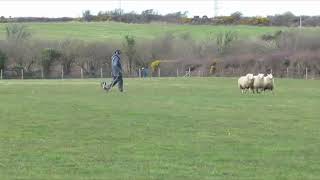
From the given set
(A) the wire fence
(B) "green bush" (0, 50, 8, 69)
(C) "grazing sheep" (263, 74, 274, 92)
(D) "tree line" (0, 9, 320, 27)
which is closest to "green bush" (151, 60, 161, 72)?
(A) the wire fence

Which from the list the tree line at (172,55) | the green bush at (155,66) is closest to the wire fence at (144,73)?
the tree line at (172,55)

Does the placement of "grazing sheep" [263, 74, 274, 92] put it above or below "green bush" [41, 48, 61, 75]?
above

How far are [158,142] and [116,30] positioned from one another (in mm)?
109544

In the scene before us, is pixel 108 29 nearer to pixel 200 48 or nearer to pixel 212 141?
pixel 200 48

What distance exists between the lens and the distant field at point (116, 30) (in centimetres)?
11275

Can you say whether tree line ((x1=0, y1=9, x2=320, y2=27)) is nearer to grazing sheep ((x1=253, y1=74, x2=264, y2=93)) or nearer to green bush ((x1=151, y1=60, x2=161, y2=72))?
green bush ((x1=151, y1=60, x2=161, y2=72))

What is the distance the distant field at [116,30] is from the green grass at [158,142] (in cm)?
8195

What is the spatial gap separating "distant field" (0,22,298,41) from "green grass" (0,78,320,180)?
81951 millimetres

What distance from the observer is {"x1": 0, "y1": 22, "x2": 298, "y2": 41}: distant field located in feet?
370

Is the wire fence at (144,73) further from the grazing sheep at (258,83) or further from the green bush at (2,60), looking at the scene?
the grazing sheep at (258,83)

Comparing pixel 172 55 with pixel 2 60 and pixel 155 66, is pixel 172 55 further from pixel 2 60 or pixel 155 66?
pixel 2 60

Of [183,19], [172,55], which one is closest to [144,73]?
[172,55]

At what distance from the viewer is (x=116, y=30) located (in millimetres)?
124688

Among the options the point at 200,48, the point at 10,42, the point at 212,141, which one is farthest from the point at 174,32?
the point at 212,141
